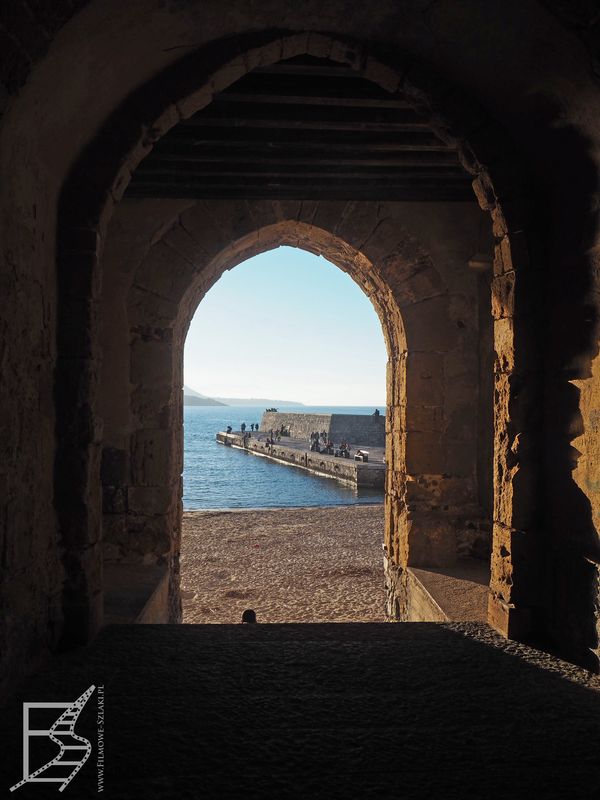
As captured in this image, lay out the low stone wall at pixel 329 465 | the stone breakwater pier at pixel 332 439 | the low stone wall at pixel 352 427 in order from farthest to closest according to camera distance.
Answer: the low stone wall at pixel 352 427 < the stone breakwater pier at pixel 332 439 < the low stone wall at pixel 329 465

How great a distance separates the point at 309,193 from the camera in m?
4.75

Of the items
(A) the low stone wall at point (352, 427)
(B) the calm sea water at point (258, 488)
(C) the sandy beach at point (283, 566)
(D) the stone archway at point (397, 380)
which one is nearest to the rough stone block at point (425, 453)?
(D) the stone archway at point (397, 380)

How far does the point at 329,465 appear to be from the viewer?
2922 centimetres

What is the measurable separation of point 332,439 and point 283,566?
28.4 meters

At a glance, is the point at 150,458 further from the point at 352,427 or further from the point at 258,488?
the point at 352,427

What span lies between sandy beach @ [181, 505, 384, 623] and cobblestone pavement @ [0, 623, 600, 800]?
3633 millimetres

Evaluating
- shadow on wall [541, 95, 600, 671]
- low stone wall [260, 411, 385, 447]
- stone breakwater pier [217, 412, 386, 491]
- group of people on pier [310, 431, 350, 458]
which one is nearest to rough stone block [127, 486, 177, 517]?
shadow on wall [541, 95, 600, 671]

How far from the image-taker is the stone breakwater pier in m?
26.0

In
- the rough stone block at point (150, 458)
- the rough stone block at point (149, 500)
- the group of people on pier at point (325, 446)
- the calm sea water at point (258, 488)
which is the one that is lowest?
the calm sea water at point (258, 488)

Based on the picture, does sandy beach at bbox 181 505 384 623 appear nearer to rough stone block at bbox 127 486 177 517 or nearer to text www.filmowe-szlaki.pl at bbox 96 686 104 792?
rough stone block at bbox 127 486 177 517

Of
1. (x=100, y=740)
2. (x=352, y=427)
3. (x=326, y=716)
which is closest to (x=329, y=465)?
(x=352, y=427)

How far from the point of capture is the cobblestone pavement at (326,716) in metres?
1.79

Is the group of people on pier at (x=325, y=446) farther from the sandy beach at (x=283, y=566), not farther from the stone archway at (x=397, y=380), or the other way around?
the stone archway at (x=397, y=380)

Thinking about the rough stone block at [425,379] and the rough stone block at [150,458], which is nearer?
the rough stone block at [150,458]
